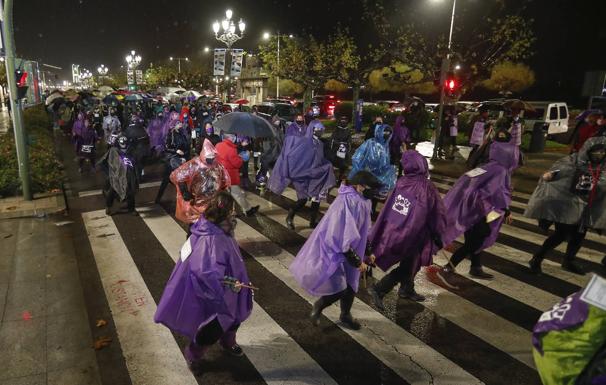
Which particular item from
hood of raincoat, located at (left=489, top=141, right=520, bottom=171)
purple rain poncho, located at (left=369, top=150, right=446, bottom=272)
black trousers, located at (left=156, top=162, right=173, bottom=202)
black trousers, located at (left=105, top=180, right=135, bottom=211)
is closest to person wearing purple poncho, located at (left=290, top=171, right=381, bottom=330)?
purple rain poncho, located at (left=369, top=150, right=446, bottom=272)

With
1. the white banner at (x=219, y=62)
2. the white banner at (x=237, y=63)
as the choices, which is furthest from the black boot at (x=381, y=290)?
the white banner at (x=219, y=62)

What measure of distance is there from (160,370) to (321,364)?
1.45m

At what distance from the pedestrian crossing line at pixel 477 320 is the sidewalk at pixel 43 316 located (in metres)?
3.72

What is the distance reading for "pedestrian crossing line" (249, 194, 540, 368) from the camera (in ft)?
14.9

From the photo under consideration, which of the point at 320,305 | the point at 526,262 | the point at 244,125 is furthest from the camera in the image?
the point at 244,125

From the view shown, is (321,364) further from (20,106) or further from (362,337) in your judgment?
(20,106)

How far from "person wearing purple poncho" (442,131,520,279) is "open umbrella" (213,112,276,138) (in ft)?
13.3

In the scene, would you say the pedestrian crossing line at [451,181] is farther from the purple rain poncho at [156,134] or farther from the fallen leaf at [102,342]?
the fallen leaf at [102,342]

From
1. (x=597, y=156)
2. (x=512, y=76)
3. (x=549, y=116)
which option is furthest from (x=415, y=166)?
(x=512, y=76)

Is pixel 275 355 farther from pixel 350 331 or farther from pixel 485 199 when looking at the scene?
pixel 485 199

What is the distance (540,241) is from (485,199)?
278 cm

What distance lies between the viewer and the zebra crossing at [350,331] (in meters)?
4.05

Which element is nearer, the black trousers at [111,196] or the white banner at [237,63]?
the black trousers at [111,196]

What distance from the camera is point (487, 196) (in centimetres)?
584
